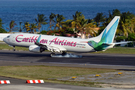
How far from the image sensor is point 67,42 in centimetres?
5825

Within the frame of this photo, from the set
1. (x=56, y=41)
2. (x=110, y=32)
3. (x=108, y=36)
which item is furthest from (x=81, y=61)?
(x=56, y=41)

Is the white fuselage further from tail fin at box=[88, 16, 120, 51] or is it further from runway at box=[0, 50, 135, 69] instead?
runway at box=[0, 50, 135, 69]

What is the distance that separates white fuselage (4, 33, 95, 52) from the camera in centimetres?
5667

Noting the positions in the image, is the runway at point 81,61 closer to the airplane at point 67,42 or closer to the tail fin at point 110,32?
the airplane at point 67,42

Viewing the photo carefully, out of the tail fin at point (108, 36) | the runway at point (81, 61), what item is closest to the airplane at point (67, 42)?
the tail fin at point (108, 36)

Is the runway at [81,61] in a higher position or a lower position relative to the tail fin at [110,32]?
lower

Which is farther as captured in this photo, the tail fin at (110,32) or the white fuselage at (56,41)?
the white fuselage at (56,41)

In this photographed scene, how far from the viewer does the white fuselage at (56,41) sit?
56669 millimetres

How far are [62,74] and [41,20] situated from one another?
10387 cm

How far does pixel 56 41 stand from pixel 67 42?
264 cm

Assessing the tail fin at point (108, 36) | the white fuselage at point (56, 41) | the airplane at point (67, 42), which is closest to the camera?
the tail fin at point (108, 36)

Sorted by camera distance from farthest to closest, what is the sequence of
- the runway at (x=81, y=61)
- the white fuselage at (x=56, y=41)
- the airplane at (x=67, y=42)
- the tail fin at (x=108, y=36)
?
the white fuselage at (x=56, y=41) < the airplane at (x=67, y=42) < the tail fin at (x=108, y=36) < the runway at (x=81, y=61)

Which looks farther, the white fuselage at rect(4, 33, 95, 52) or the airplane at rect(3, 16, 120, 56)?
the white fuselage at rect(4, 33, 95, 52)

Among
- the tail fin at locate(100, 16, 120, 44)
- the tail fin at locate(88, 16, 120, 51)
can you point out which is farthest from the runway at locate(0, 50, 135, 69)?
the tail fin at locate(100, 16, 120, 44)
